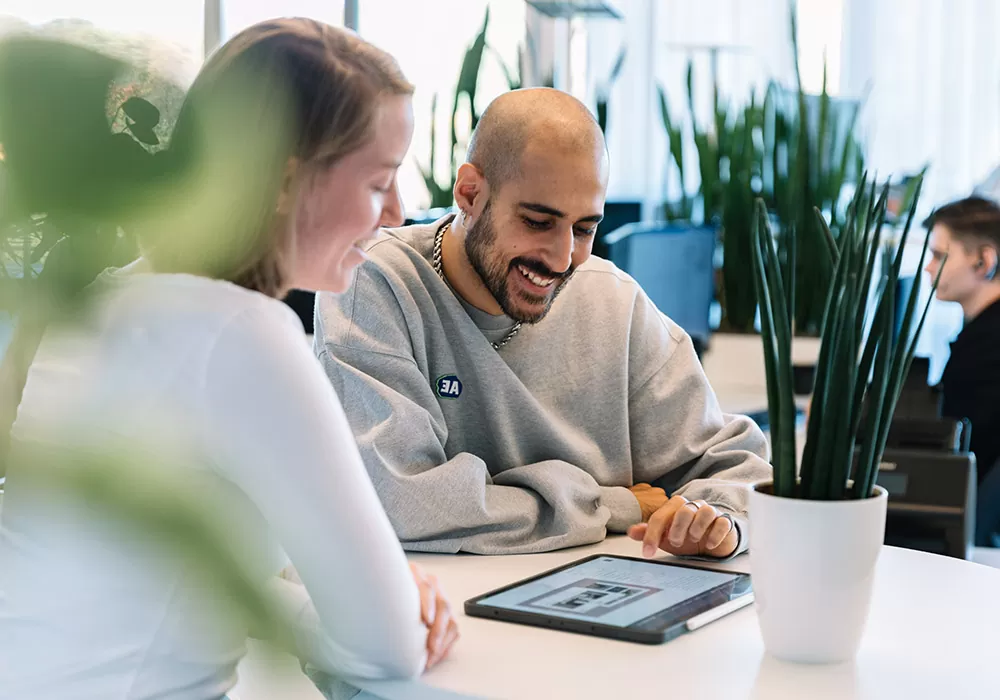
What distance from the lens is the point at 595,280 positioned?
1734 mm

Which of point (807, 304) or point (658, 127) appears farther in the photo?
point (658, 127)

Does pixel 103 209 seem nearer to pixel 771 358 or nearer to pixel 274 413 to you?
pixel 274 413

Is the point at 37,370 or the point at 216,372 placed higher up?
the point at 37,370

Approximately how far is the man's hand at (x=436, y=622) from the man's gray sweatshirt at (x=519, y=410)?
376 mm

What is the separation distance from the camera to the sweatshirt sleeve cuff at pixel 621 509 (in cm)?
145

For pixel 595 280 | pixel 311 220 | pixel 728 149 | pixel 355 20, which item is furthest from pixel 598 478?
pixel 728 149

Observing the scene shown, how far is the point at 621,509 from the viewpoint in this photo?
1.46 meters

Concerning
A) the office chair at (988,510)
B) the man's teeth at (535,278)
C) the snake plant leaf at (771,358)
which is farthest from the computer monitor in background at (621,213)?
the snake plant leaf at (771,358)

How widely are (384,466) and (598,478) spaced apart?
0.37m

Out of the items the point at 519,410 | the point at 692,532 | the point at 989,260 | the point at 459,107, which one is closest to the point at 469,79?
the point at 459,107

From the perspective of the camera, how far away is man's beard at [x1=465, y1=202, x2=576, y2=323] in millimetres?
1606

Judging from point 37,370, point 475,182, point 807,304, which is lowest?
point 807,304

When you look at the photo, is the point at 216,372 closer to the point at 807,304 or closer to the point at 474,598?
the point at 474,598

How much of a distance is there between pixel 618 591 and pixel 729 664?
0.64ft
